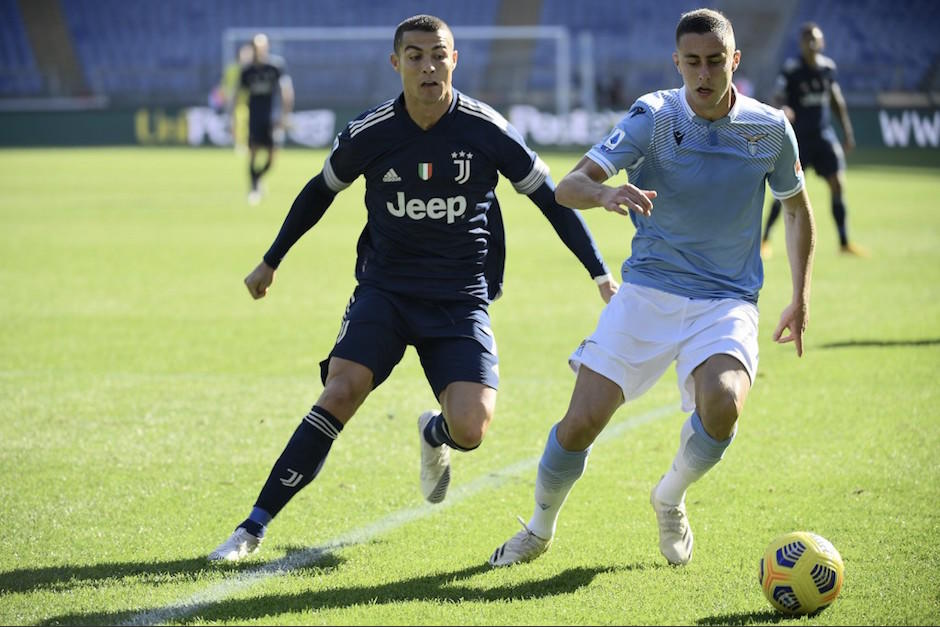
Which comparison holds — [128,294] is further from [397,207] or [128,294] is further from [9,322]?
[397,207]

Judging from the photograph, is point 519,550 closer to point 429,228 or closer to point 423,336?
point 423,336

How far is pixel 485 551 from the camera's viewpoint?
191 inches

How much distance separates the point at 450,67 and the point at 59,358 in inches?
196

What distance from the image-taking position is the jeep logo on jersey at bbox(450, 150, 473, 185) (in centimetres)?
505

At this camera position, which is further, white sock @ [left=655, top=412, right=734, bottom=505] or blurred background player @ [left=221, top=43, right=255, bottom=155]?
blurred background player @ [left=221, top=43, right=255, bottom=155]

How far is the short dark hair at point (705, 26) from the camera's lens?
4.52 meters

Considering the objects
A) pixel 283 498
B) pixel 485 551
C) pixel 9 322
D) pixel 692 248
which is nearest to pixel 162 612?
pixel 283 498

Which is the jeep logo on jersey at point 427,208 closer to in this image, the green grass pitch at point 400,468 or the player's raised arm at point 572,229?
the player's raised arm at point 572,229

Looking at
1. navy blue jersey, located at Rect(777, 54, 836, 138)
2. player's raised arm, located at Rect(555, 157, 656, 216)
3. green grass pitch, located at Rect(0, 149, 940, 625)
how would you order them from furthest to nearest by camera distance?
1. navy blue jersey, located at Rect(777, 54, 836, 138)
2. green grass pitch, located at Rect(0, 149, 940, 625)
3. player's raised arm, located at Rect(555, 157, 656, 216)

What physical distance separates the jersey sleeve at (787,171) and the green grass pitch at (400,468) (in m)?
1.41

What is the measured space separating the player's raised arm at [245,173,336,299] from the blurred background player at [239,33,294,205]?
1590cm

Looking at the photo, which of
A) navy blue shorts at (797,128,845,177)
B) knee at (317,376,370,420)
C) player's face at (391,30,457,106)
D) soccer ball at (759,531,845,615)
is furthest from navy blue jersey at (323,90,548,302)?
navy blue shorts at (797,128,845,177)

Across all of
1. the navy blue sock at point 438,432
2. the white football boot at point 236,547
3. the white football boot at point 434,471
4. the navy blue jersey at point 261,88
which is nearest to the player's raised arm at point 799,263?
the navy blue sock at point 438,432

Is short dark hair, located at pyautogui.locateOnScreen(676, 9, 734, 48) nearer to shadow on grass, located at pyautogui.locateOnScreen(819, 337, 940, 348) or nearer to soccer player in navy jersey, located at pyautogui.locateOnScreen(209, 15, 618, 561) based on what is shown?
soccer player in navy jersey, located at pyautogui.locateOnScreen(209, 15, 618, 561)
